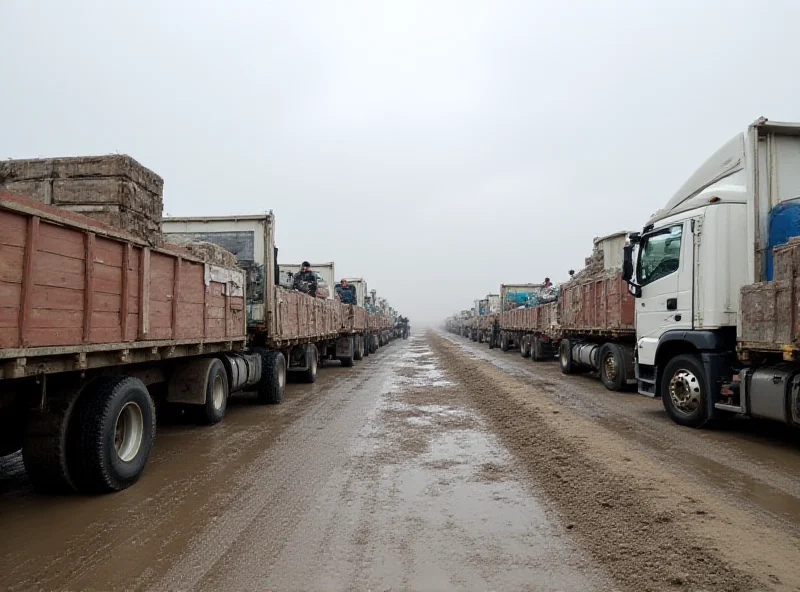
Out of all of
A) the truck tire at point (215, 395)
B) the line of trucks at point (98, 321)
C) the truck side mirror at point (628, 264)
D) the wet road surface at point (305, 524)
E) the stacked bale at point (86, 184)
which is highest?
the stacked bale at point (86, 184)

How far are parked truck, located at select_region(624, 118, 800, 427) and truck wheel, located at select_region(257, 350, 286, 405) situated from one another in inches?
259

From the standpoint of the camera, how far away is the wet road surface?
124 inches

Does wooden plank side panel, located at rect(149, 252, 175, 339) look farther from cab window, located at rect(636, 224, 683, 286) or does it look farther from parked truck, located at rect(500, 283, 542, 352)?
parked truck, located at rect(500, 283, 542, 352)

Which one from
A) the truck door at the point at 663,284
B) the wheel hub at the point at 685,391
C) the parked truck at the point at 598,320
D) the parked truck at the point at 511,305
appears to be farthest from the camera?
the parked truck at the point at 511,305

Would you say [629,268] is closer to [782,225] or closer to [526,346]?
[782,225]

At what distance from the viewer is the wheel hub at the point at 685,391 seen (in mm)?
7365

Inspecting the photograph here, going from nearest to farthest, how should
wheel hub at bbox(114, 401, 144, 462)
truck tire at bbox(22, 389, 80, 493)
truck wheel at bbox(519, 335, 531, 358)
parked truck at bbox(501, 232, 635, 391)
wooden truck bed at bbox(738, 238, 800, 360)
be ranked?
truck tire at bbox(22, 389, 80, 493)
wheel hub at bbox(114, 401, 144, 462)
wooden truck bed at bbox(738, 238, 800, 360)
parked truck at bbox(501, 232, 635, 391)
truck wheel at bbox(519, 335, 531, 358)

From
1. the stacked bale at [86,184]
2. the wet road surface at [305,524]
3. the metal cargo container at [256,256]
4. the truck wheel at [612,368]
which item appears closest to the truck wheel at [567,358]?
the truck wheel at [612,368]

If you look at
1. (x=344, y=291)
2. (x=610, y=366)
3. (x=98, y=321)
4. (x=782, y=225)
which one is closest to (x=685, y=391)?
(x=782, y=225)

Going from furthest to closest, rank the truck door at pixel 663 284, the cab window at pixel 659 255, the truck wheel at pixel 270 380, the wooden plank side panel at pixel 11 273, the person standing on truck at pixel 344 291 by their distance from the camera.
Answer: the person standing on truck at pixel 344 291, the truck wheel at pixel 270 380, the cab window at pixel 659 255, the truck door at pixel 663 284, the wooden plank side panel at pixel 11 273

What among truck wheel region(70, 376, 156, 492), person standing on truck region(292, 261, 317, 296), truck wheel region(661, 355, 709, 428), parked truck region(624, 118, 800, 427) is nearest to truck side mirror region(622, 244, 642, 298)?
parked truck region(624, 118, 800, 427)

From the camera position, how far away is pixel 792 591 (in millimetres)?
2922

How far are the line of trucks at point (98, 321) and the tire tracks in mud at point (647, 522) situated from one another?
3967mm

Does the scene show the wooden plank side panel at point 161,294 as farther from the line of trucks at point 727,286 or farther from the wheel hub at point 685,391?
the wheel hub at point 685,391
